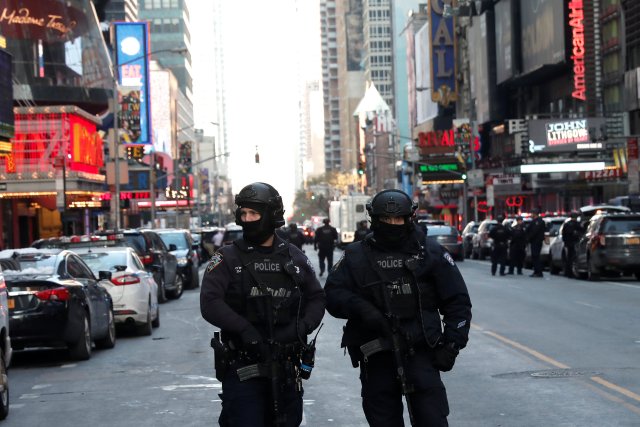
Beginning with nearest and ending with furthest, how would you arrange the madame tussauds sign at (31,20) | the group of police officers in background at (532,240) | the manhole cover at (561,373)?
the manhole cover at (561,373) → the group of police officers in background at (532,240) → the madame tussauds sign at (31,20)

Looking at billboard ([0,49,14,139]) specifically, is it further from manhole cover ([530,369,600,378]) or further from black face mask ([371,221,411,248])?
black face mask ([371,221,411,248])

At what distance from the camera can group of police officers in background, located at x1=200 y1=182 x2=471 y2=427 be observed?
23.1 feet

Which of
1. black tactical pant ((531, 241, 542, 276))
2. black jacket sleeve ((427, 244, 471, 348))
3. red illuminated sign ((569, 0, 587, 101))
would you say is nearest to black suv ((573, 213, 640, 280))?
black tactical pant ((531, 241, 542, 276))

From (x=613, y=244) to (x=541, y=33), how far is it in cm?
4954

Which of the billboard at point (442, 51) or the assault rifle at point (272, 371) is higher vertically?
the billboard at point (442, 51)

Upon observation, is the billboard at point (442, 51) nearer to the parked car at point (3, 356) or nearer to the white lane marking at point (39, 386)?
the white lane marking at point (39, 386)

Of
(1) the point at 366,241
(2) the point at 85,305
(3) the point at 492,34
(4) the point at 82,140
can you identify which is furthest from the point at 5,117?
(3) the point at 492,34

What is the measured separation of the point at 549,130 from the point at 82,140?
81.4 ft

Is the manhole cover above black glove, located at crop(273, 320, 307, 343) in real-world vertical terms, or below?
below

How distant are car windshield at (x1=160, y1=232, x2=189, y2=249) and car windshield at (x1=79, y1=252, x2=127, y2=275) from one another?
14.0 metres

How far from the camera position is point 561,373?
13.5 metres

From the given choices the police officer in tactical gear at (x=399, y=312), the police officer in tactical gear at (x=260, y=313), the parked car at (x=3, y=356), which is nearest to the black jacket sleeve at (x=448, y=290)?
the police officer in tactical gear at (x=399, y=312)

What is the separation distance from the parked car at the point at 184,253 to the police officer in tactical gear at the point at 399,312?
27059mm

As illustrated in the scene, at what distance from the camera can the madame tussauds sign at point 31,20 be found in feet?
206
